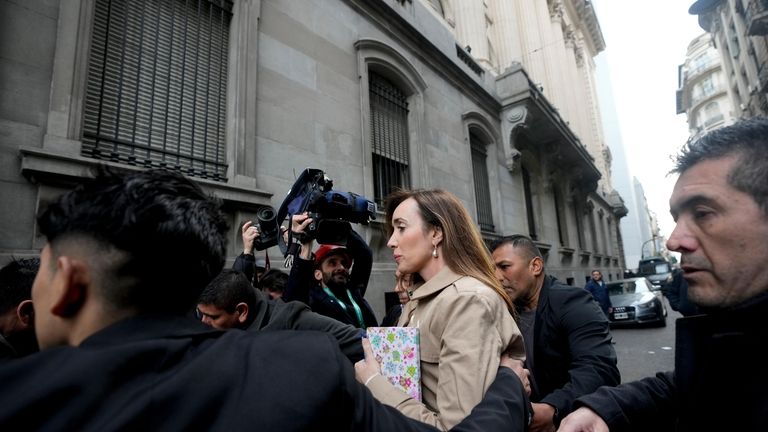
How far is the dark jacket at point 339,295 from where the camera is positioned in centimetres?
238

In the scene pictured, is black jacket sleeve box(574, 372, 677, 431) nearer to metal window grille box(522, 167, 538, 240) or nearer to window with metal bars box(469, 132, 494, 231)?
window with metal bars box(469, 132, 494, 231)

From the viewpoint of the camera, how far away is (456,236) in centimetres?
162

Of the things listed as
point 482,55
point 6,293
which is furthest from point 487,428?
point 482,55

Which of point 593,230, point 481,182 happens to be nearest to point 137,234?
point 481,182

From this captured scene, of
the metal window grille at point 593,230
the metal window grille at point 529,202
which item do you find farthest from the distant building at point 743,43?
the metal window grille at point 529,202

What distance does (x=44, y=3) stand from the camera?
330 centimetres

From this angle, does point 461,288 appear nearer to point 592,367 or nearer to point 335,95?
point 592,367

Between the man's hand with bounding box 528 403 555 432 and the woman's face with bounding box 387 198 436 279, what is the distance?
2.60 ft

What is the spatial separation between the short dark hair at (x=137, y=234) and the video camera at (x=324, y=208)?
148 centimetres

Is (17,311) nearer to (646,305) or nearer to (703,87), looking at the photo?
(646,305)

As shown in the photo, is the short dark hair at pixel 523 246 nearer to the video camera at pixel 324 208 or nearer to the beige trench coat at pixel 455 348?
the video camera at pixel 324 208

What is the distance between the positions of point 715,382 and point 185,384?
140 cm

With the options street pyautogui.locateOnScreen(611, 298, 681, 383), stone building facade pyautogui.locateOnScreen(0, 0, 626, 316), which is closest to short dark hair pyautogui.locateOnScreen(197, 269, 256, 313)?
stone building facade pyautogui.locateOnScreen(0, 0, 626, 316)

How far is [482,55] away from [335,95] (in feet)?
24.9
